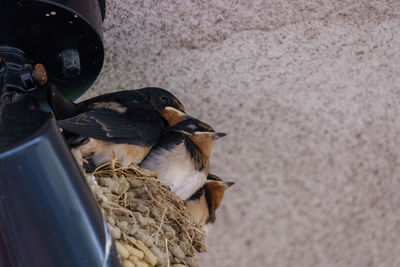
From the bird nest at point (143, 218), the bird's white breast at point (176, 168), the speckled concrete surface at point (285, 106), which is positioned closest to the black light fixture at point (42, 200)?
the bird nest at point (143, 218)

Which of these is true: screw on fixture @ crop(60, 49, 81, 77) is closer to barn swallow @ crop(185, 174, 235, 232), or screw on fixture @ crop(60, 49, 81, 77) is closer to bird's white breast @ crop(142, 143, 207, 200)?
bird's white breast @ crop(142, 143, 207, 200)

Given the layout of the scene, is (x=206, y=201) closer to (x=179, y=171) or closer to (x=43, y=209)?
(x=179, y=171)

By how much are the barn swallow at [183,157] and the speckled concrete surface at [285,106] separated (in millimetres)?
415

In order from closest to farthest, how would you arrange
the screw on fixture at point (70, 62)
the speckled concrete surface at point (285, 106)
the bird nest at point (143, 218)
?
the bird nest at point (143, 218)
the screw on fixture at point (70, 62)
the speckled concrete surface at point (285, 106)

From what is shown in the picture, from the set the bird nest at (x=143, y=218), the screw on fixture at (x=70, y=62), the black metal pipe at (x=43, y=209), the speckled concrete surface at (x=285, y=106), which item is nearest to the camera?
the black metal pipe at (x=43, y=209)

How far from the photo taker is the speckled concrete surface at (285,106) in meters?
1.19

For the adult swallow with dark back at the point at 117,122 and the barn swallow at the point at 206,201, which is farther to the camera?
the barn swallow at the point at 206,201

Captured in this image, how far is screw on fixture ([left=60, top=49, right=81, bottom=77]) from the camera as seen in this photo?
697 millimetres

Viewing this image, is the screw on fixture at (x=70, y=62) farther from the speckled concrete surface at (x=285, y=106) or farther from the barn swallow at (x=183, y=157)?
the speckled concrete surface at (x=285, y=106)

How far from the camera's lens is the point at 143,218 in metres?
0.62

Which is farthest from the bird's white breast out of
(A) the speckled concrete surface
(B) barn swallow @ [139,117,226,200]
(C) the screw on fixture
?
(A) the speckled concrete surface

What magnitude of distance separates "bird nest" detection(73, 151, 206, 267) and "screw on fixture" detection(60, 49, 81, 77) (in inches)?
6.3

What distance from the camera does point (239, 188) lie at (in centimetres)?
118

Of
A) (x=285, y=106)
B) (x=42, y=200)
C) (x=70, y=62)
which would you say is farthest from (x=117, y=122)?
(x=285, y=106)
